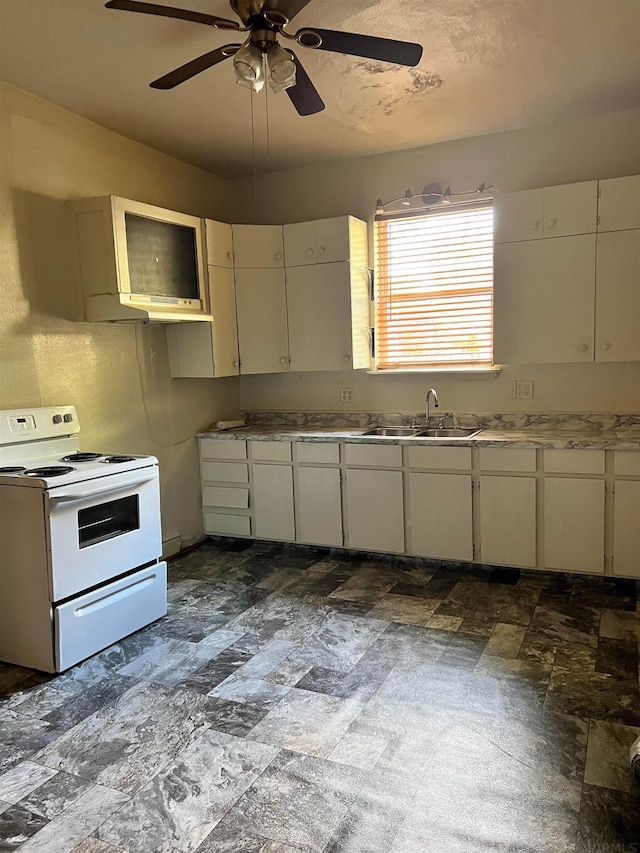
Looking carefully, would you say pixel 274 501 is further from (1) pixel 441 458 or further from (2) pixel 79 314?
(2) pixel 79 314

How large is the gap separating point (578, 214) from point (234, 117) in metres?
1.98

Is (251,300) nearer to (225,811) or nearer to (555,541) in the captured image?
(555,541)

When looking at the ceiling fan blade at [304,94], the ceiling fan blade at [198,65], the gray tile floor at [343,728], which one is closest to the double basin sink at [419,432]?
the gray tile floor at [343,728]

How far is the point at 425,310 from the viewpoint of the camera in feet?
14.0

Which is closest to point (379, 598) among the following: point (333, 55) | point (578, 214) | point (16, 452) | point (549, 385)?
point (549, 385)

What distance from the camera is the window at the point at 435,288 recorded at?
405 cm

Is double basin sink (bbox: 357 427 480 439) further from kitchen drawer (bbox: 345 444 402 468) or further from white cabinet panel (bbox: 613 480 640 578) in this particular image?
white cabinet panel (bbox: 613 480 640 578)

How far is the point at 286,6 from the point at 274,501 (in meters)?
2.84

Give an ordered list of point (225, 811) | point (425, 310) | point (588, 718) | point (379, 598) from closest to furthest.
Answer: point (225, 811) < point (588, 718) < point (379, 598) < point (425, 310)

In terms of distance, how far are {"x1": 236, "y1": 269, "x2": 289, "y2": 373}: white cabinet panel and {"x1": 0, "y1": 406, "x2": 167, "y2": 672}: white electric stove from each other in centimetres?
136

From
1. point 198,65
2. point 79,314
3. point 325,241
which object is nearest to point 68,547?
point 79,314

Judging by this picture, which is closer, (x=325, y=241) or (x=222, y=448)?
(x=325, y=241)

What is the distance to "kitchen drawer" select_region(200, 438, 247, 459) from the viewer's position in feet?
14.1

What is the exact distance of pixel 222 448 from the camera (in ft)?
14.3
